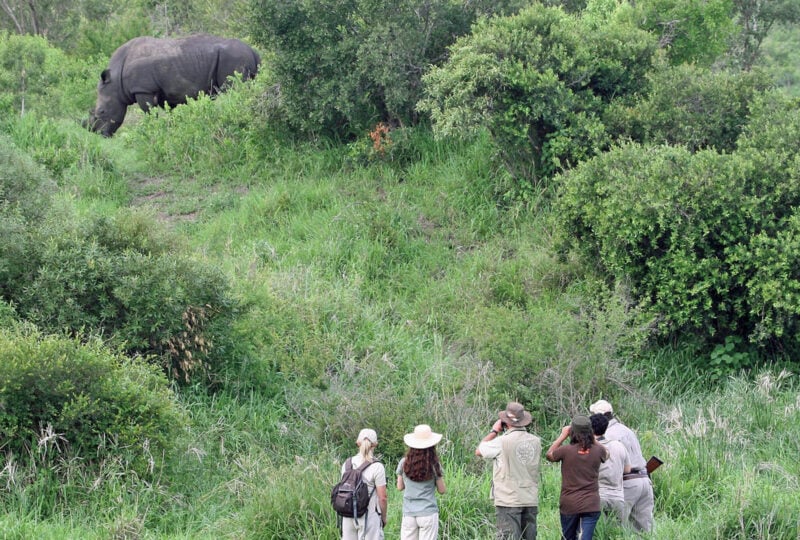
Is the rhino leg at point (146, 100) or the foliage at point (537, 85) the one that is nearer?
the foliage at point (537, 85)

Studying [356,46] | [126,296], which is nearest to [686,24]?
[356,46]

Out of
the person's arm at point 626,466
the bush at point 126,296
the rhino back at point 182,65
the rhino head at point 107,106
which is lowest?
the rhino head at point 107,106

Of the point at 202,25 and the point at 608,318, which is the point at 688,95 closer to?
the point at 608,318

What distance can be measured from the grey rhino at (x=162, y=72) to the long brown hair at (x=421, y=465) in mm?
13750

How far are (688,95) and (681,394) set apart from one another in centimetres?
464

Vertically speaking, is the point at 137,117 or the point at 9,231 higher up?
the point at 9,231

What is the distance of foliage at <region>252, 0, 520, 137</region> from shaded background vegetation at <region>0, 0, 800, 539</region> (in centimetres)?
5

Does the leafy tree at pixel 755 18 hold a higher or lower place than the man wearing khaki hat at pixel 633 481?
lower

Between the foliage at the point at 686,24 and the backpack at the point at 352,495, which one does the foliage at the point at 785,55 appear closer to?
the foliage at the point at 686,24

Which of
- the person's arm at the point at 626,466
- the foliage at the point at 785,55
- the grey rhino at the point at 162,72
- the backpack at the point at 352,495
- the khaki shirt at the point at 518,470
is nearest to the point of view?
the backpack at the point at 352,495

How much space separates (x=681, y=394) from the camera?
443 inches

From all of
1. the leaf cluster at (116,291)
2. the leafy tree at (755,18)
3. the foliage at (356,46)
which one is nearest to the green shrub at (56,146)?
the foliage at (356,46)

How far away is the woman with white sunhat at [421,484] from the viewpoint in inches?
262

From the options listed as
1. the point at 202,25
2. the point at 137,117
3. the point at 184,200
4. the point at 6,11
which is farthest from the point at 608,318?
the point at 6,11
